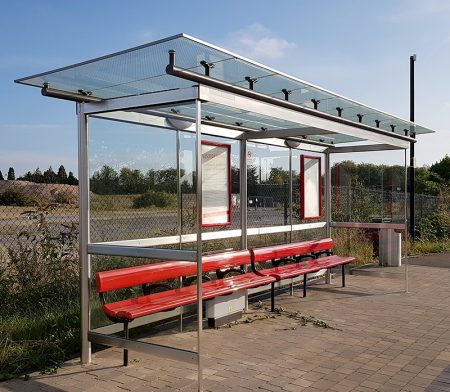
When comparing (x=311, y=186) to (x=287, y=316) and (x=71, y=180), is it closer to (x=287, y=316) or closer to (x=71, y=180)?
(x=287, y=316)

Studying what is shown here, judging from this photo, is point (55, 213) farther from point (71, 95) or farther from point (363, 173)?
point (363, 173)

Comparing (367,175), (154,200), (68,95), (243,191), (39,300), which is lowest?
(39,300)

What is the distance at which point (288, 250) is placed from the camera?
8195 mm

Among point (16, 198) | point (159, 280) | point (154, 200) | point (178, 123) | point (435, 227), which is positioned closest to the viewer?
point (159, 280)

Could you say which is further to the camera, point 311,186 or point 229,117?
point 311,186

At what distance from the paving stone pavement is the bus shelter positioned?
29 centimetres

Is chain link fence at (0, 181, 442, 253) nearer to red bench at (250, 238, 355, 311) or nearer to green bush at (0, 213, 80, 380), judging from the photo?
green bush at (0, 213, 80, 380)

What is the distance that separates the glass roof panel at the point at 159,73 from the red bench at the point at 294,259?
8.00ft

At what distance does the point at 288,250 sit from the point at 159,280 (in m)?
3.00

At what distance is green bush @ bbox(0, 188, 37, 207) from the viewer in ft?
21.1

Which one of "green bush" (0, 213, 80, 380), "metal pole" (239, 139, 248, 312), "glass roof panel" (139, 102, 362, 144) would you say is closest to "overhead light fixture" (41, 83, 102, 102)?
"glass roof panel" (139, 102, 362, 144)

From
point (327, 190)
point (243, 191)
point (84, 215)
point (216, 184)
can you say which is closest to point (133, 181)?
point (84, 215)

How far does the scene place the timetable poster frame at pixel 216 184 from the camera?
22.6 ft

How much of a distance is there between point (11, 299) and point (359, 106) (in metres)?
4.89
